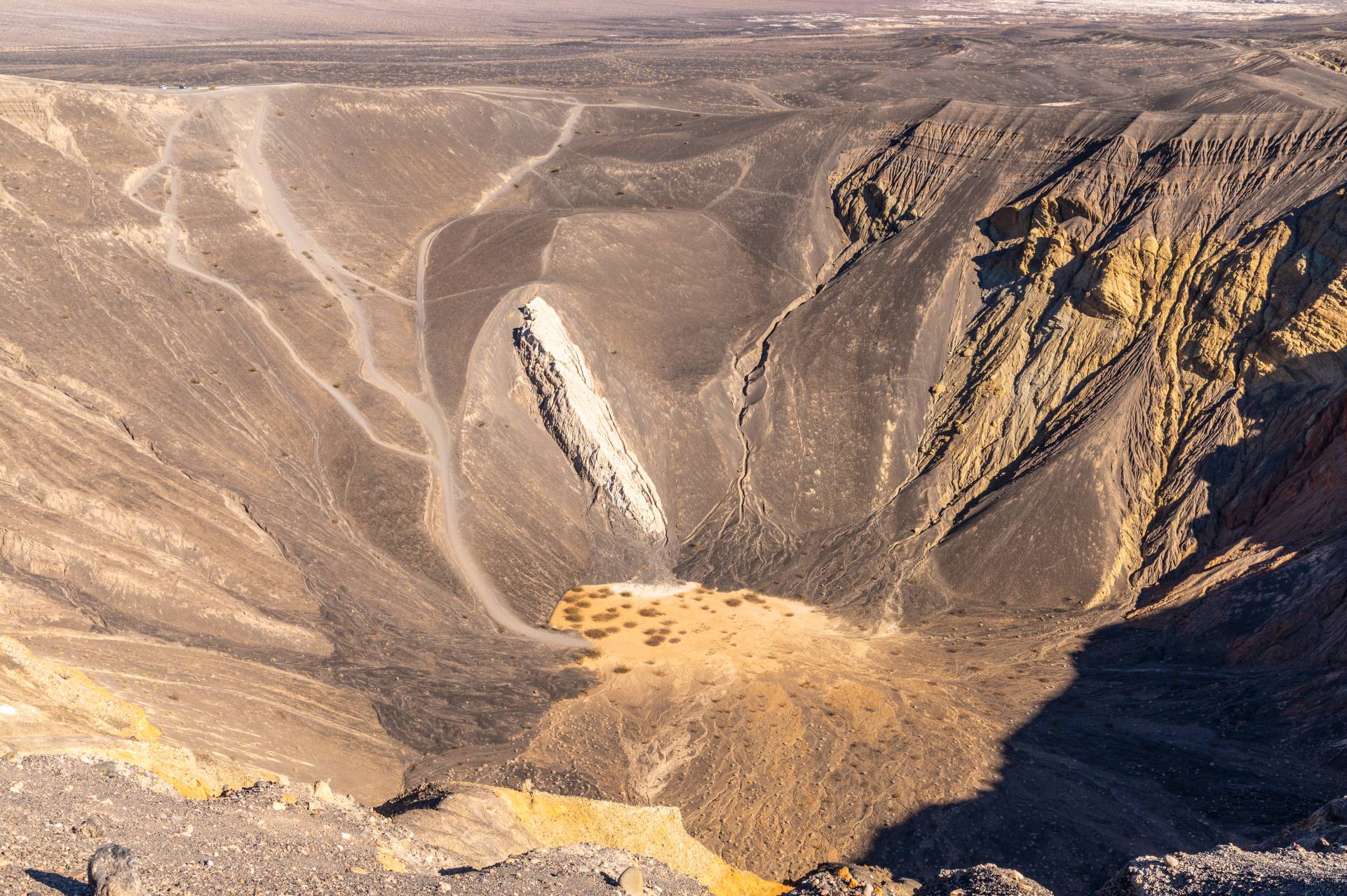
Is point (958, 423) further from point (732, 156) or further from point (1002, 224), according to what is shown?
point (732, 156)

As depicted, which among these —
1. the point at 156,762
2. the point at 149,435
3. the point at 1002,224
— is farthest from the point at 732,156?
the point at 156,762

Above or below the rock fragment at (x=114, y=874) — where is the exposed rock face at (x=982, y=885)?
below

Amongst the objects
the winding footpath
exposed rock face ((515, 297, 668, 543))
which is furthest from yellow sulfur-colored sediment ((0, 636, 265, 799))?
exposed rock face ((515, 297, 668, 543))

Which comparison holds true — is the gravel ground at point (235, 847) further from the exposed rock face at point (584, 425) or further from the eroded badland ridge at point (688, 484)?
the exposed rock face at point (584, 425)

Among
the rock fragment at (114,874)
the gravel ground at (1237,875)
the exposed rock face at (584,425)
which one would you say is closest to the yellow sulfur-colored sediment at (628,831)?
the gravel ground at (1237,875)

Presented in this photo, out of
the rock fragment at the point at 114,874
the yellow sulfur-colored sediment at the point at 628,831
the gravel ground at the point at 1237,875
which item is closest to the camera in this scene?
the rock fragment at the point at 114,874

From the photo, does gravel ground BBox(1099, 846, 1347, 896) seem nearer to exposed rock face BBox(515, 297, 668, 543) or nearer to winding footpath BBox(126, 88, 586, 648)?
winding footpath BBox(126, 88, 586, 648)
